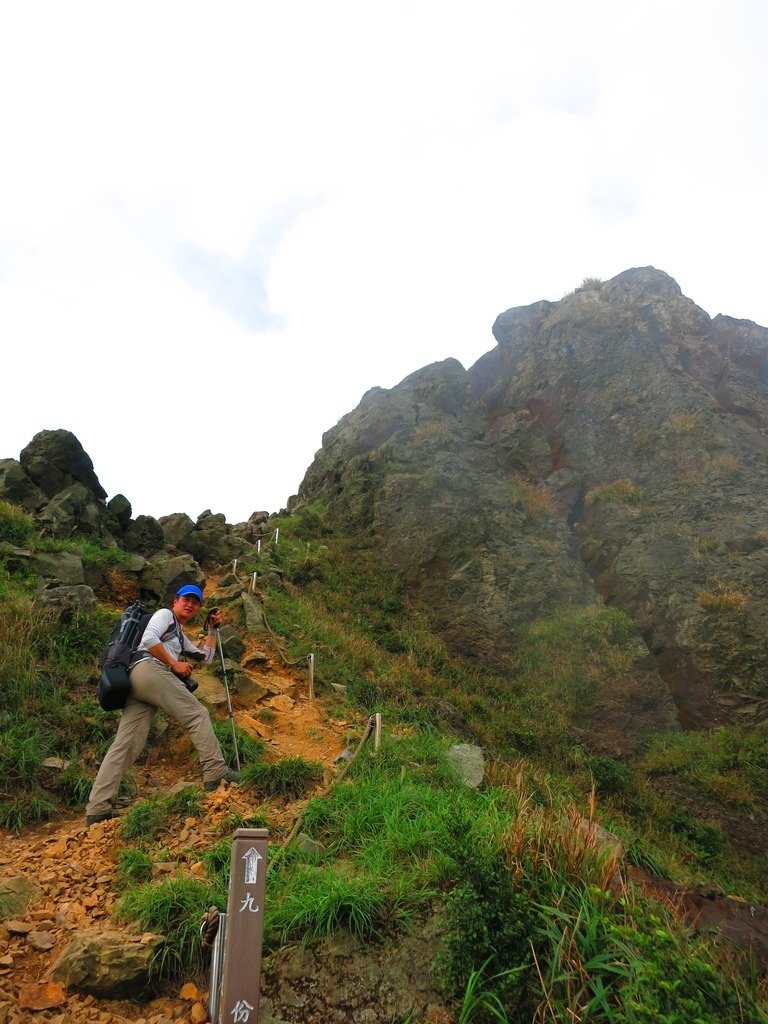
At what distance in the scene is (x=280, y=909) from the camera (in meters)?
3.60

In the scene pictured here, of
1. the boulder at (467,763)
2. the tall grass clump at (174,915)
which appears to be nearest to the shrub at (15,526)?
the boulder at (467,763)

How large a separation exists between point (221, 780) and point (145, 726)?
3.01ft

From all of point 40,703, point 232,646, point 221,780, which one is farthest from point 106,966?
point 232,646

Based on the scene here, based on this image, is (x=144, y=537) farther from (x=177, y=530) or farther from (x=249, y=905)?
(x=249, y=905)

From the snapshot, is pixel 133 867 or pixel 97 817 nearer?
pixel 133 867

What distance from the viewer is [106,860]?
454cm

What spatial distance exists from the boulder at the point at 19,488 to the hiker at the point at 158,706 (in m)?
8.48

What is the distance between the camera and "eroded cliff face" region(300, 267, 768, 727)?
49.3 feet

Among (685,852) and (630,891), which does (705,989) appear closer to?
(630,891)

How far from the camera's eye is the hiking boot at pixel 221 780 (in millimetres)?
5691

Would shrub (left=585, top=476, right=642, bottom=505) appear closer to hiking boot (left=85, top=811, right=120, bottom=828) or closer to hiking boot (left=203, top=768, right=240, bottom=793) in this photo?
hiking boot (left=203, top=768, right=240, bottom=793)

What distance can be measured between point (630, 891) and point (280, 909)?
6.86ft

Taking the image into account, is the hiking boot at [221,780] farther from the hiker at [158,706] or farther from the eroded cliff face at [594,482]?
the eroded cliff face at [594,482]

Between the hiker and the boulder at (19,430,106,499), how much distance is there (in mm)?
9377
